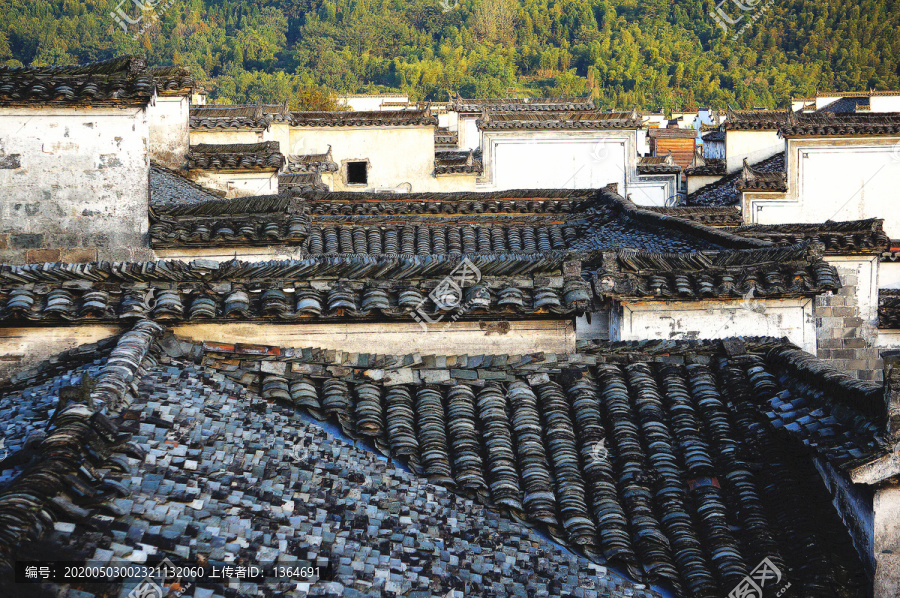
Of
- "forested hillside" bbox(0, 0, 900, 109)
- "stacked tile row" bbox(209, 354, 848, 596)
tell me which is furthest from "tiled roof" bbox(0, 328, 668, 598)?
"forested hillside" bbox(0, 0, 900, 109)

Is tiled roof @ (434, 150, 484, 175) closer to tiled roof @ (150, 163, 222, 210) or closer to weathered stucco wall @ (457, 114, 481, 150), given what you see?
weathered stucco wall @ (457, 114, 481, 150)

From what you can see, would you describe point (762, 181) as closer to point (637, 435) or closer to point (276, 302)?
point (637, 435)

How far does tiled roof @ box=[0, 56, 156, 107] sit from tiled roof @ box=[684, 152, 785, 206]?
23327 millimetres

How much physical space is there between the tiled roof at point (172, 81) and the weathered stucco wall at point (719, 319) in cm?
1426

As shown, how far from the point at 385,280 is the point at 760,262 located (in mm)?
6235

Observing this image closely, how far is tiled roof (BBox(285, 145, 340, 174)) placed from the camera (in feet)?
103

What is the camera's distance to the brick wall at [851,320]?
21531 mm

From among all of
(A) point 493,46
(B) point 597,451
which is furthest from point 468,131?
(A) point 493,46

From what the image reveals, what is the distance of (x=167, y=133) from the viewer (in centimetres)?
2303

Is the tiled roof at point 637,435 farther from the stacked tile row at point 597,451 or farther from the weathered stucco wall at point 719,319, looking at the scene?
the weathered stucco wall at point 719,319

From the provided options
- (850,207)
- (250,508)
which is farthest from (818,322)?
(250,508)

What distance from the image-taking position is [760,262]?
1310cm

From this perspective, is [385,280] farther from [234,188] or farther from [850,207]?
[850,207]

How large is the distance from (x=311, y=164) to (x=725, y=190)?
1593cm
